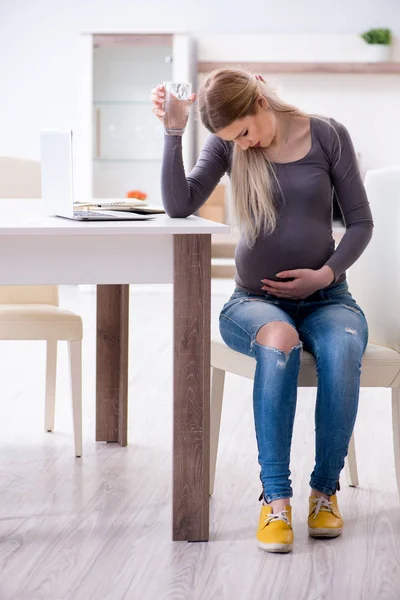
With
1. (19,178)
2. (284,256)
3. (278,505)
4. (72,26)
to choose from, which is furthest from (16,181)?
(72,26)

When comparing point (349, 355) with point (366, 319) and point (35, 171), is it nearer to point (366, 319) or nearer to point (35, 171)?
point (366, 319)

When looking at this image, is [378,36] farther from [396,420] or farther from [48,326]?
[396,420]

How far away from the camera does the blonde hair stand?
1.99 metres

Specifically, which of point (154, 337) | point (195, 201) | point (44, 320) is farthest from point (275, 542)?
point (154, 337)

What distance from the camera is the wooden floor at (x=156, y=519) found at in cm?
174

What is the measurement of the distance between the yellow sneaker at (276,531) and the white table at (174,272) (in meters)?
0.13

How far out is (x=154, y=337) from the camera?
4367 millimetres

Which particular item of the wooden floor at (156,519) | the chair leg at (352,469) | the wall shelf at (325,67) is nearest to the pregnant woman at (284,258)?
the wooden floor at (156,519)

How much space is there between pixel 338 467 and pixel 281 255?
49cm

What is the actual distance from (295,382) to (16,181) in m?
1.34

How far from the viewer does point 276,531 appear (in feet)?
6.20

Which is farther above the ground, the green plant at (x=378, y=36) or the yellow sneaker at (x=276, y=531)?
the green plant at (x=378, y=36)

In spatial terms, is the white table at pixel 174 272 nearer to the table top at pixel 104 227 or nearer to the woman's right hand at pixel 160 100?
the table top at pixel 104 227

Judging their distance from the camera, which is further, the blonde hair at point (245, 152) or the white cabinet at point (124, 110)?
the white cabinet at point (124, 110)
